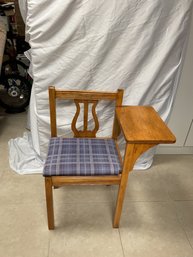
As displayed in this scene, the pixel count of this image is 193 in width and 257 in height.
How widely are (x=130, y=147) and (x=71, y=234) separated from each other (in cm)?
70

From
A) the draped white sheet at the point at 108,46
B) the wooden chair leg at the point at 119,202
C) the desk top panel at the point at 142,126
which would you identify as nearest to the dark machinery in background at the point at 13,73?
the draped white sheet at the point at 108,46

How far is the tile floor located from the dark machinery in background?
0.96 meters

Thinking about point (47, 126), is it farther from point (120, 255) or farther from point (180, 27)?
point (180, 27)

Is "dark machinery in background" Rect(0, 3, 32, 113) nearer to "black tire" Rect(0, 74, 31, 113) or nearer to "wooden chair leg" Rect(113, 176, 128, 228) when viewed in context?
"black tire" Rect(0, 74, 31, 113)

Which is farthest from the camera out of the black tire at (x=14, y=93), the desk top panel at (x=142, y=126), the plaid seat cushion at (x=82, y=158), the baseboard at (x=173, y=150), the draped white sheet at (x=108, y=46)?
the black tire at (x=14, y=93)

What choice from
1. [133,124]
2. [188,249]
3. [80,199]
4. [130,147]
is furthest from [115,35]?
[188,249]

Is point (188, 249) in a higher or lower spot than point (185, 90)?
lower

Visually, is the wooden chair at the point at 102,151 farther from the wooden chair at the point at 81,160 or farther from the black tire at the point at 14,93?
the black tire at the point at 14,93

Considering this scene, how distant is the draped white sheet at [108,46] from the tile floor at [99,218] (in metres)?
0.57

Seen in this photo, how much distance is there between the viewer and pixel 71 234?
1208 mm

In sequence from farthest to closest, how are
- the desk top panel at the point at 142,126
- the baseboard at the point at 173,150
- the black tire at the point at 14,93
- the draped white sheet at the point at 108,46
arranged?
the black tire at the point at 14,93 → the baseboard at the point at 173,150 → the draped white sheet at the point at 108,46 → the desk top panel at the point at 142,126

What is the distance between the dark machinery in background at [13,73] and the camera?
2.34 meters

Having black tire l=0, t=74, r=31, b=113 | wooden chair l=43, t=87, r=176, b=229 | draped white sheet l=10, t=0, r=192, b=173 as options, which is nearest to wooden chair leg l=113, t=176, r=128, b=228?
wooden chair l=43, t=87, r=176, b=229

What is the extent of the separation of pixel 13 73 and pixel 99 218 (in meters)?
1.91
